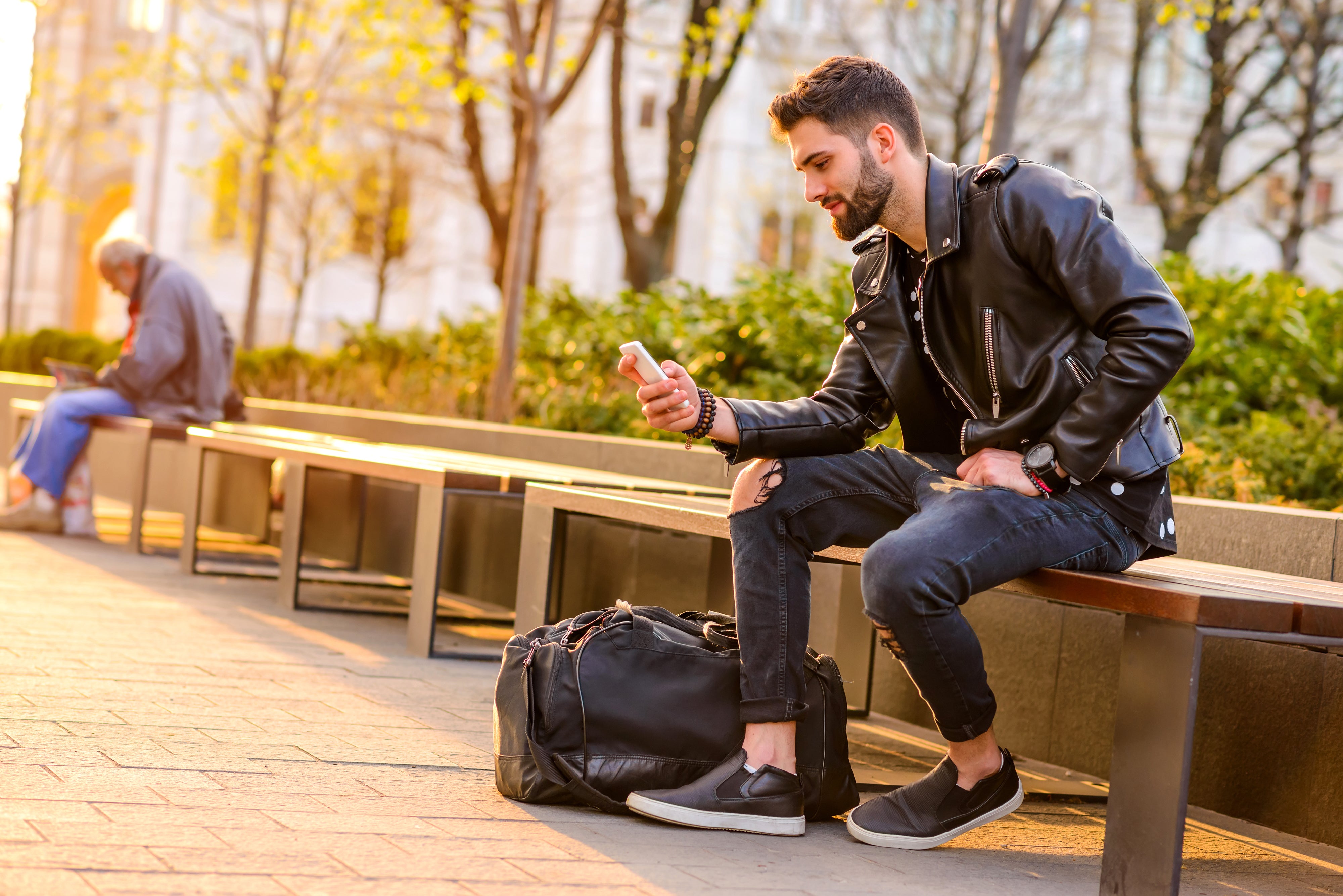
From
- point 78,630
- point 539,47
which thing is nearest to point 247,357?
point 539,47

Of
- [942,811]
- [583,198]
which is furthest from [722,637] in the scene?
[583,198]

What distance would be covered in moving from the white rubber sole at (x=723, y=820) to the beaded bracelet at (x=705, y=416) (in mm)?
867

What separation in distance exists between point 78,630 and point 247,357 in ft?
29.7

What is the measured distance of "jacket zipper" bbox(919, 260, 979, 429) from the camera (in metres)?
3.30

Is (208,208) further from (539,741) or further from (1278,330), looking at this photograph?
(539,741)

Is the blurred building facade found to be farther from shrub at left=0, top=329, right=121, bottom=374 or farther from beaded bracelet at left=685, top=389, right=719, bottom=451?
beaded bracelet at left=685, top=389, right=719, bottom=451

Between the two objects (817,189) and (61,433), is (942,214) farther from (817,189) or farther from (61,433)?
(61,433)

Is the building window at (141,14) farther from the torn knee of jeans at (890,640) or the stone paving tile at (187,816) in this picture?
the torn knee of jeans at (890,640)

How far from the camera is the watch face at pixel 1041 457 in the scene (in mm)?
2998

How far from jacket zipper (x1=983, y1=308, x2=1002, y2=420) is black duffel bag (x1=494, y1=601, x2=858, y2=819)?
84 cm

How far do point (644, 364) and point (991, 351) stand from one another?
0.77 metres

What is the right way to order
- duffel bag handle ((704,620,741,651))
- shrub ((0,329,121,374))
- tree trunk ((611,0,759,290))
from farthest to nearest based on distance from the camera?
1. shrub ((0,329,121,374))
2. tree trunk ((611,0,759,290))
3. duffel bag handle ((704,620,741,651))

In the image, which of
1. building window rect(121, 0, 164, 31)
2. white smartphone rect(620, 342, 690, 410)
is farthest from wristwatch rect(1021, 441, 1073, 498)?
building window rect(121, 0, 164, 31)

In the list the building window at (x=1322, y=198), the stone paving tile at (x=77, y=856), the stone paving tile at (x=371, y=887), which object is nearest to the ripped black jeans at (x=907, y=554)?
the stone paving tile at (x=371, y=887)
